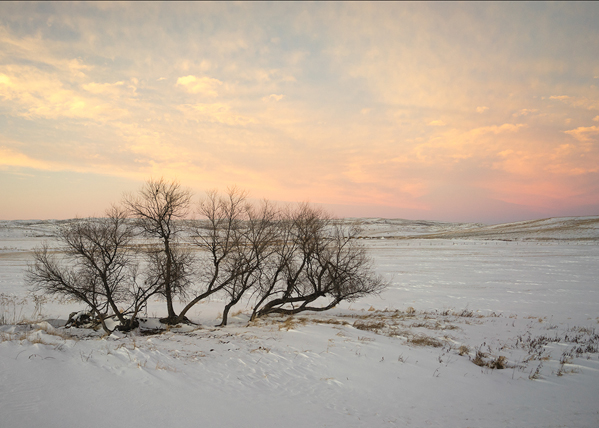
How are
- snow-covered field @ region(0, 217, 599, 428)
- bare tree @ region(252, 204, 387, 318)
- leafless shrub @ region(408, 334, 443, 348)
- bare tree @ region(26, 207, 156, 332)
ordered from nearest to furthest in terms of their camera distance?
snow-covered field @ region(0, 217, 599, 428) → leafless shrub @ region(408, 334, 443, 348) → bare tree @ region(26, 207, 156, 332) → bare tree @ region(252, 204, 387, 318)

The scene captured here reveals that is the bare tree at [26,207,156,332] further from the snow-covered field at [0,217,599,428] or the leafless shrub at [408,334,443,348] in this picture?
the leafless shrub at [408,334,443,348]

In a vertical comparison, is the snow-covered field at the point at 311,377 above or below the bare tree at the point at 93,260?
below

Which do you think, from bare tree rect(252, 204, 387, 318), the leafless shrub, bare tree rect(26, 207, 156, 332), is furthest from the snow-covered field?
bare tree rect(252, 204, 387, 318)

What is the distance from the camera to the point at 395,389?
6660 mm

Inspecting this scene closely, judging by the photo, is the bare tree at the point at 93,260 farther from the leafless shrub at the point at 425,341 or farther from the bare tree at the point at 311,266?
the leafless shrub at the point at 425,341

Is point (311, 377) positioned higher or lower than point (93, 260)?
lower

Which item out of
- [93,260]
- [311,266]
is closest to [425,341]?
[311,266]

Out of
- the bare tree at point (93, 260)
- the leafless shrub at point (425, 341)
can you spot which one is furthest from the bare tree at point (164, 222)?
the leafless shrub at point (425, 341)

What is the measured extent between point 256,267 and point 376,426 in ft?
36.2

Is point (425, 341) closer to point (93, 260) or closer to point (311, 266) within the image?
point (311, 266)

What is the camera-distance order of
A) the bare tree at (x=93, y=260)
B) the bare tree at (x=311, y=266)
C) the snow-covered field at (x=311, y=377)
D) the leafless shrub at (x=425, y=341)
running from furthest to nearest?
the bare tree at (x=311, y=266) < the bare tree at (x=93, y=260) < the leafless shrub at (x=425, y=341) < the snow-covered field at (x=311, y=377)

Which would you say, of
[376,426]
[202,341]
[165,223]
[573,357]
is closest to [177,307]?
[165,223]

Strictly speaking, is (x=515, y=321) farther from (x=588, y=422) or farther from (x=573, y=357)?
(x=588, y=422)

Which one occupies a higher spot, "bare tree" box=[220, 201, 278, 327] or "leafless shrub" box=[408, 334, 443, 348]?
"bare tree" box=[220, 201, 278, 327]
